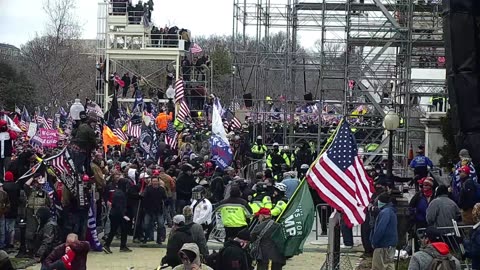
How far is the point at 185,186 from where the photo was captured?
69.6 ft

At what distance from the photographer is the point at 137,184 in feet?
66.8

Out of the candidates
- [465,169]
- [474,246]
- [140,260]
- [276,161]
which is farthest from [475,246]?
[276,161]

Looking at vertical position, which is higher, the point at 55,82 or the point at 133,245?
the point at 55,82

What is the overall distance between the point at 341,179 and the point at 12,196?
766 centimetres

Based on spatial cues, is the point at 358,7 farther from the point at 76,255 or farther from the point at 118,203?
the point at 76,255

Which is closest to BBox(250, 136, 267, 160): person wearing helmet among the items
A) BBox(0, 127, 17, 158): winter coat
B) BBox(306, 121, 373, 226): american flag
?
BBox(0, 127, 17, 158): winter coat

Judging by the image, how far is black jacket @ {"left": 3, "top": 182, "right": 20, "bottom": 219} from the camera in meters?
17.6

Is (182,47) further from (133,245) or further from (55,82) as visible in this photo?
(133,245)

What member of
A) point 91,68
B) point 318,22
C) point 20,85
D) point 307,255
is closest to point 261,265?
point 307,255

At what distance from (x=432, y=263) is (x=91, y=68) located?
7121 centimetres

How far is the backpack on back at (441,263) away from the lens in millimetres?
9414

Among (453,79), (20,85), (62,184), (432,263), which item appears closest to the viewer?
(453,79)

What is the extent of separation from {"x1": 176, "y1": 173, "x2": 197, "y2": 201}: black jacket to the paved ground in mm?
2444

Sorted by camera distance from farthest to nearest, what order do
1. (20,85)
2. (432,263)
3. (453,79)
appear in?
(20,85)
(432,263)
(453,79)
